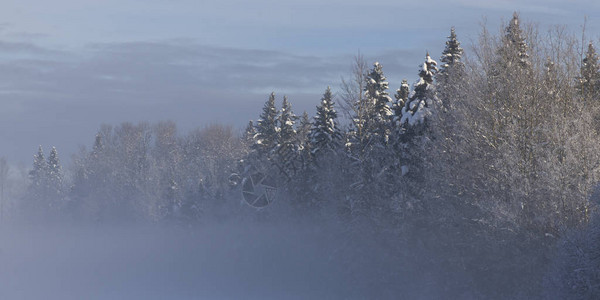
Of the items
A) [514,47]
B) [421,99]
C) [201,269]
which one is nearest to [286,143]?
[201,269]

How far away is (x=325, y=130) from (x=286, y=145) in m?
6.60

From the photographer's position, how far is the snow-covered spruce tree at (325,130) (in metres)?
48.7

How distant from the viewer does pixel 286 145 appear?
55312 mm

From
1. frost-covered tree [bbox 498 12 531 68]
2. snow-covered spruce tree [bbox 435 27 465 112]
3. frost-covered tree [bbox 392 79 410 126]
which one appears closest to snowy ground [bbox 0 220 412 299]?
frost-covered tree [bbox 392 79 410 126]

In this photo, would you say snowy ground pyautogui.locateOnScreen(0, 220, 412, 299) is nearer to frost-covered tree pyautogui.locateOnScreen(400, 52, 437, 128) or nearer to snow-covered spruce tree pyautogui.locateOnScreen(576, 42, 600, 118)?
frost-covered tree pyautogui.locateOnScreen(400, 52, 437, 128)

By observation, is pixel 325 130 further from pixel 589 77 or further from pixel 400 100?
pixel 589 77

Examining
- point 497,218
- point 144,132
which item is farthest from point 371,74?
point 144,132

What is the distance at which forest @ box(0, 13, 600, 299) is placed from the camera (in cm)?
2341

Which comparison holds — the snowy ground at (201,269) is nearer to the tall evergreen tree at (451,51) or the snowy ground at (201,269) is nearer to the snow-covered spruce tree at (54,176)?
the tall evergreen tree at (451,51)

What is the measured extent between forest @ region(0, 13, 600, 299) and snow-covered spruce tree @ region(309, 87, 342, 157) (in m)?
0.10

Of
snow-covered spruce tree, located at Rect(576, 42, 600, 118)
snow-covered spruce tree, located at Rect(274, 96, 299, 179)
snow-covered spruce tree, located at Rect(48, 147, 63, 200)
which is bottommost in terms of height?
snow-covered spruce tree, located at Rect(48, 147, 63, 200)

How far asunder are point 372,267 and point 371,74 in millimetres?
13948

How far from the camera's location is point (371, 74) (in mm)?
44781

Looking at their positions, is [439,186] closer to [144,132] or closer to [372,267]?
[372,267]
